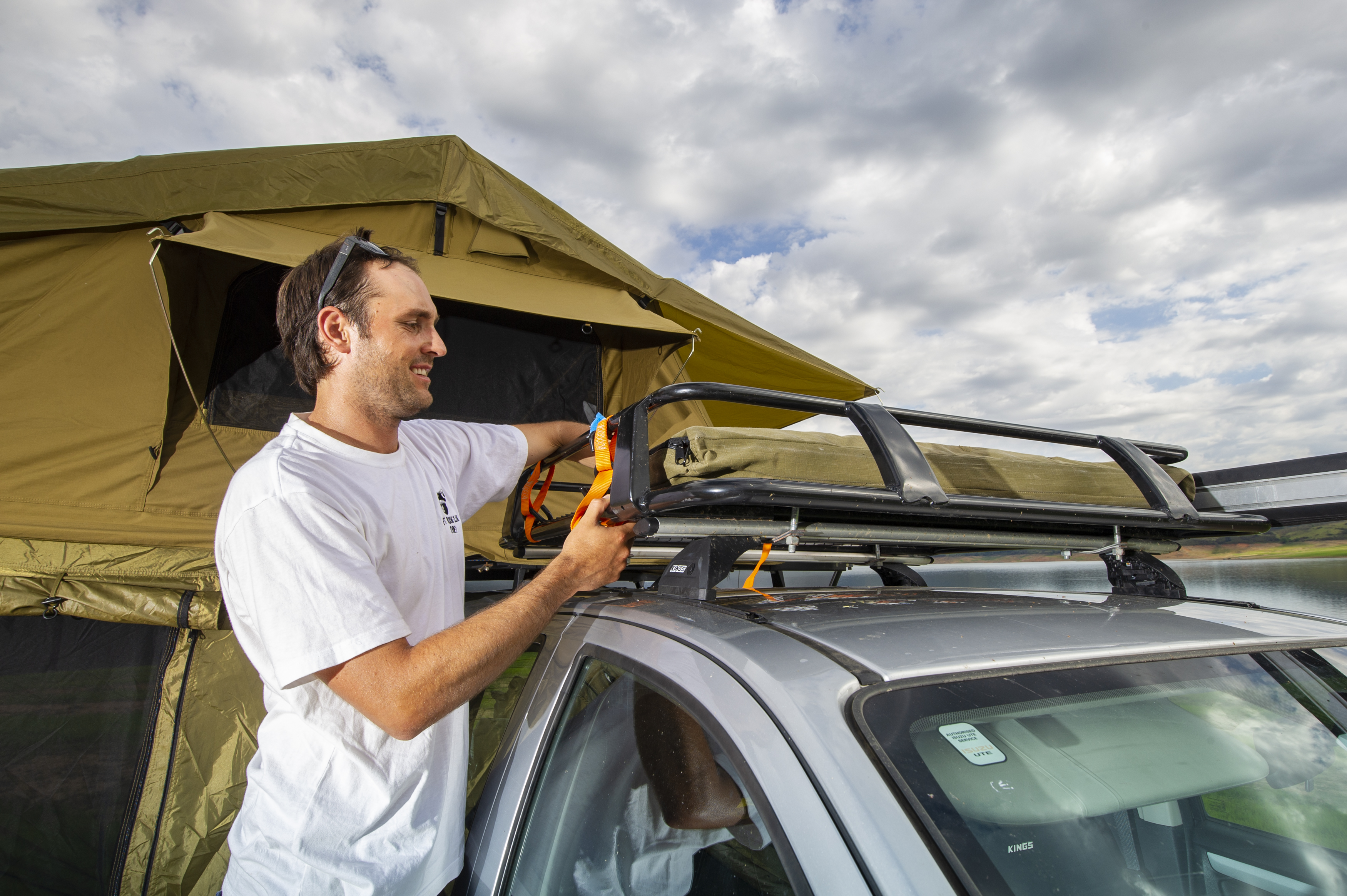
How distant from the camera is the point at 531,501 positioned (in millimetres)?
2230

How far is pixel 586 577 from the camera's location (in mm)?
1492

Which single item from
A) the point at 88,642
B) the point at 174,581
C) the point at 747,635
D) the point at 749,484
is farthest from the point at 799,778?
the point at 88,642

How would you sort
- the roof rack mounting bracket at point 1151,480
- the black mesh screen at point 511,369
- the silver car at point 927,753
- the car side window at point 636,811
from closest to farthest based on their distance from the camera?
the silver car at point 927,753 < the car side window at point 636,811 < the roof rack mounting bracket at point 1151,480 < the black mesh screen at point 511,369

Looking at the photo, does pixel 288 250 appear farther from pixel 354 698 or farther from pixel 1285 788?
pixel 1285 788

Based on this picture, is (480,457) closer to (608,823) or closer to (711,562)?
(711,562)

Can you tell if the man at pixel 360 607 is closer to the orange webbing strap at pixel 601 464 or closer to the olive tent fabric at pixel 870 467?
the orange webbing strap at pixel 601 464

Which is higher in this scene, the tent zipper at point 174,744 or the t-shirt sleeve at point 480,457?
the t-shirt sleeve at point 480,457

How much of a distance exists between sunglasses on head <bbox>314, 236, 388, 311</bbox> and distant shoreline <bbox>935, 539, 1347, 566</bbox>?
1671 mm

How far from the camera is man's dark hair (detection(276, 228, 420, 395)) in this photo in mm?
1663

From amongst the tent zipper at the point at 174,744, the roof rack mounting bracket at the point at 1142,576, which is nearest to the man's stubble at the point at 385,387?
the roof rack mounting bracket at the point at 1142,576

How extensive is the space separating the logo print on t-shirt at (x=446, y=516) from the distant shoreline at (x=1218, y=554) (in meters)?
1.30

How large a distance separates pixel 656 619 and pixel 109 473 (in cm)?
307

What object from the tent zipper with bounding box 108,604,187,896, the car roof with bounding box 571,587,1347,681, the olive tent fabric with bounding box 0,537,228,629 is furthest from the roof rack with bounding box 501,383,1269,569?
the tent zipper with bounding box 108,604,187,896

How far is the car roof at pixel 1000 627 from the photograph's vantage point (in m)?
1.08
